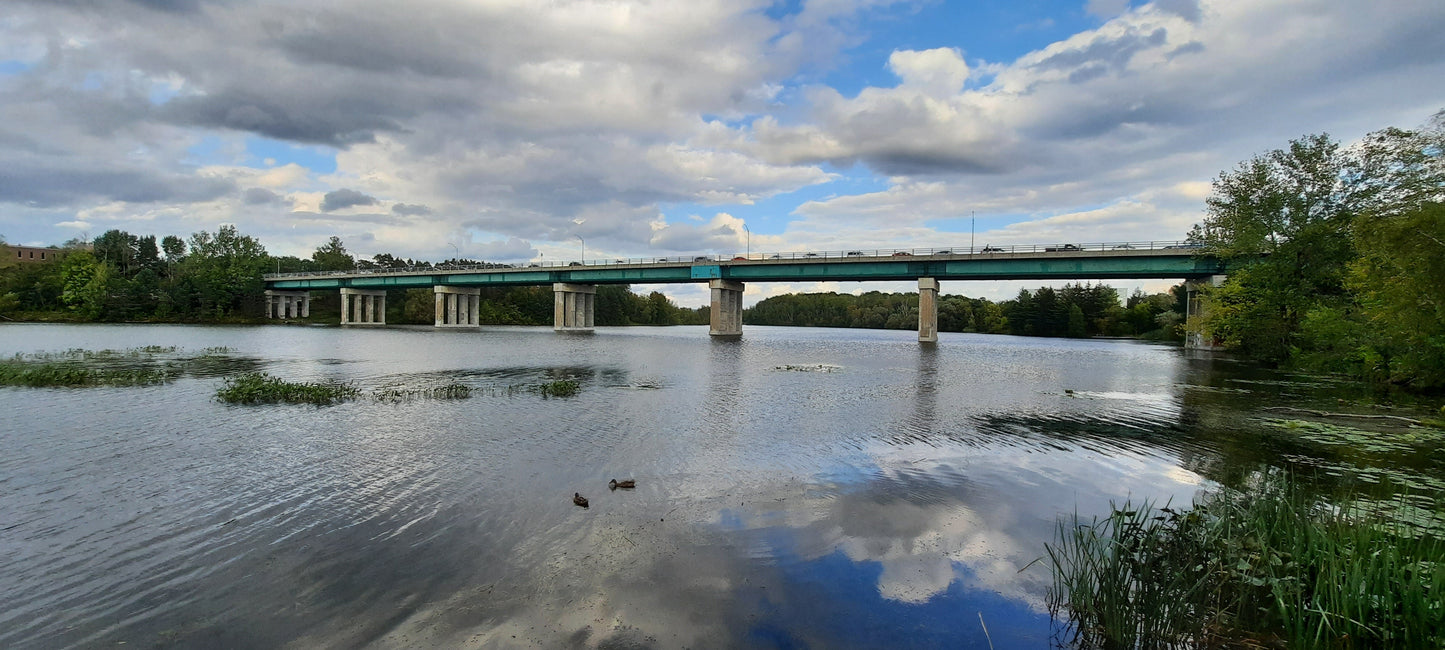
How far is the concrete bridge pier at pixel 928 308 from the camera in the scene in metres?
93.4

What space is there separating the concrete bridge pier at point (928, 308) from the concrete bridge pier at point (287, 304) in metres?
155

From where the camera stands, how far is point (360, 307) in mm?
162750

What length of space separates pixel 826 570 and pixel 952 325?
18640cm

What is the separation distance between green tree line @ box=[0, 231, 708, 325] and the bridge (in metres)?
8.60

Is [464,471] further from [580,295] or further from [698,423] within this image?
[580,295]

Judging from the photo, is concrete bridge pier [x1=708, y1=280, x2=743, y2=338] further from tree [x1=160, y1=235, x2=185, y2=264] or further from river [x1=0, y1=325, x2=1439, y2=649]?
tree [x1=160, y1=235, x2=185, y2=264]

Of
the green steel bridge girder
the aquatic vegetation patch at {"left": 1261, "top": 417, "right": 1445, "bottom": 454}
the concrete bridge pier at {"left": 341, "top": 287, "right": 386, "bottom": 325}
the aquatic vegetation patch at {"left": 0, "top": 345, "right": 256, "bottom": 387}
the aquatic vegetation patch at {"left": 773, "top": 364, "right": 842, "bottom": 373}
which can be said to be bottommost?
the aquatic vegetation patch at {"left": 773, "top": 364, "right": 842, "bottom": 373}

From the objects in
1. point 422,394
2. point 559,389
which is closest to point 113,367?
point 422,394

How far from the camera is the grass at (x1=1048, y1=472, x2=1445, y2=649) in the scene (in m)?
6.49

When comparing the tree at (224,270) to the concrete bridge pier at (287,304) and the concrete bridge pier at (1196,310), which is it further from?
the concrete bridge pier at (1196,310)

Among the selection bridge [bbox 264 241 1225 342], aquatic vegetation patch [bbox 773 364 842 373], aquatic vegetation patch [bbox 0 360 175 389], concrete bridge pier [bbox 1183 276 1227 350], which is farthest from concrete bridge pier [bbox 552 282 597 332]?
concrete bridge pier [bbox 1183 276 1227 350]

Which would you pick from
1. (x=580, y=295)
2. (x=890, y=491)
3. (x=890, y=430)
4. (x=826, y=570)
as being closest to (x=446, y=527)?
(x=826, y=570)

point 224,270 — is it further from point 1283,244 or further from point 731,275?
point 1283,244

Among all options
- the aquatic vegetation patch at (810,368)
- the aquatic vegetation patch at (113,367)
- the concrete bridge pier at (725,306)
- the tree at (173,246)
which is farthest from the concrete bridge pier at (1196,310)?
the tree at (173,246)
